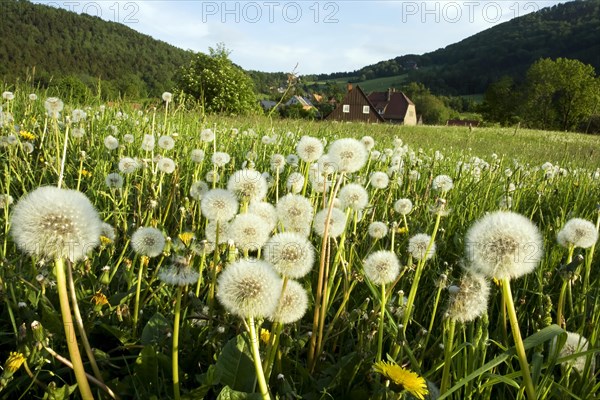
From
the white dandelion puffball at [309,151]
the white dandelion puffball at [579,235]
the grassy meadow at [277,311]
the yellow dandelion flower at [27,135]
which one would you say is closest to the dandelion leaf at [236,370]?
the grassy meadow at [277,311]

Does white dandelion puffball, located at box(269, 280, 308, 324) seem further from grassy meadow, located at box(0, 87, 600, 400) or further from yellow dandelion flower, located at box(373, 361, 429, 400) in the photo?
yellow dandelion flower, located at box(373, 361, 429, 400)

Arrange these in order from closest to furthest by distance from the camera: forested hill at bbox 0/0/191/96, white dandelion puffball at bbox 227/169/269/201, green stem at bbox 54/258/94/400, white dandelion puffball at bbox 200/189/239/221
Result: green stem at bbox 54/258/94/400 → white dandelion puffball at bbox 200/189/239/221 → white dandelion puffball at bbox 227/169/269/201 → forested hill at bbox 0/0/191/96

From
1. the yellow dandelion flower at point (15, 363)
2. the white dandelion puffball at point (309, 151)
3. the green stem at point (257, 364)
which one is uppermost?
the white dandelion puffball at point (309, 151)

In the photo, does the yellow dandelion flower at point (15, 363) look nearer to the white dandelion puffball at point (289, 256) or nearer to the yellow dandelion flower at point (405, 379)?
the white dandelion puffball at point (289, 256)

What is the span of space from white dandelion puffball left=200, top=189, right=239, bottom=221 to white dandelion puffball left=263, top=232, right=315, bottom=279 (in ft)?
0.89

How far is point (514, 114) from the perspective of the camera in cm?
5709

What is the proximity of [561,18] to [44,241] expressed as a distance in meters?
101

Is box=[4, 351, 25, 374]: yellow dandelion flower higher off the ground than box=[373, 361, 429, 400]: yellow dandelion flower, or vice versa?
box=[4, 351, 25, 374]: yellow dandelion flower

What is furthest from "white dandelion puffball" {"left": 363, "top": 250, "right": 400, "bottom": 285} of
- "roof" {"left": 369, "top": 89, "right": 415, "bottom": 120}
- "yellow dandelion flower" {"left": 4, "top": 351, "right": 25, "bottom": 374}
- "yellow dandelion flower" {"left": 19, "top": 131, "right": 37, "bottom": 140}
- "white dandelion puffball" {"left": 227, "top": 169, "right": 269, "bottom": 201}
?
"roof" {"left": 369, "top": 89, "right": 415, "bottom": 120}

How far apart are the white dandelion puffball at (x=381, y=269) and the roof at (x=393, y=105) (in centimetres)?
7393

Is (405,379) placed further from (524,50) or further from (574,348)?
(524,50)

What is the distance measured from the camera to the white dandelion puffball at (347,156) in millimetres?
1511

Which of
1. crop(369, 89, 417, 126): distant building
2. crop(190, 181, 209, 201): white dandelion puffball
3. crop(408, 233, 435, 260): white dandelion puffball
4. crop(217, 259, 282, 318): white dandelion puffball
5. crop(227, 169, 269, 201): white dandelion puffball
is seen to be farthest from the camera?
crop(369, 89, 417, 126): distant building

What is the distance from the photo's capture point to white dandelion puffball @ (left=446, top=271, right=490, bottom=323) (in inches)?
43.3
